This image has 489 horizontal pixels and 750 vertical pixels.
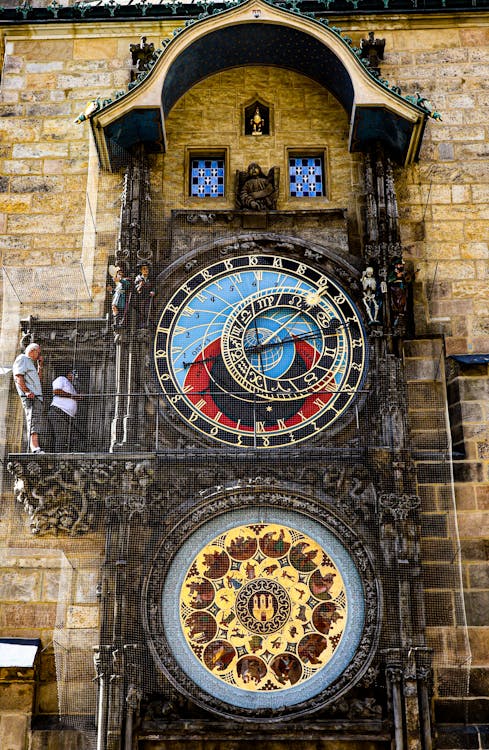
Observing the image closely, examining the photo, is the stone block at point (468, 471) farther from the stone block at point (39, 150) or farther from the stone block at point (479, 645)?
the stone block at point (39, 150)

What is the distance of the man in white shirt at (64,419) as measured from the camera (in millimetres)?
8797

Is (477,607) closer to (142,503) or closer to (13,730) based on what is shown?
(142,503)

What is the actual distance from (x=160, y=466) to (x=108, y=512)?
50 centimetres

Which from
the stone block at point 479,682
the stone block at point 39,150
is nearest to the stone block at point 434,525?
the stone block at point 479,682

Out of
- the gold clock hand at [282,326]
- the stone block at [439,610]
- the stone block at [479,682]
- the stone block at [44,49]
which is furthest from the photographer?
the stone block at [44,49]

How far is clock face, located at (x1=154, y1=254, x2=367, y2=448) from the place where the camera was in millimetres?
8805

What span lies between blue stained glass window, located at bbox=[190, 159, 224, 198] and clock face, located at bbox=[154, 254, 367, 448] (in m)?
0.83

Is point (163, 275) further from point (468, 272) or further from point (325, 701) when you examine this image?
point (325, 701)

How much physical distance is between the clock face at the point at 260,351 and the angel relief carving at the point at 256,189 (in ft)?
1.77

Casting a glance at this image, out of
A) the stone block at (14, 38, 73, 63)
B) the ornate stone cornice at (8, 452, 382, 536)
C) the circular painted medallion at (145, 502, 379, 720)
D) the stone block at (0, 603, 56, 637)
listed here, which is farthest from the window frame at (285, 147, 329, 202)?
the stone block at (0, 603, 56, 637)

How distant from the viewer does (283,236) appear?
946 centimetres

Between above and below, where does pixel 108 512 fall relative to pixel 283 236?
below

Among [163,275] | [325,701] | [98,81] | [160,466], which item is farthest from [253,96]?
[325,701]

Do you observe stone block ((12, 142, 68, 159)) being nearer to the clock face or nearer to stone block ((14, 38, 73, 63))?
stone block ((14, 38, 73, 63))
